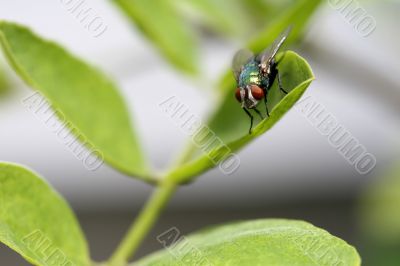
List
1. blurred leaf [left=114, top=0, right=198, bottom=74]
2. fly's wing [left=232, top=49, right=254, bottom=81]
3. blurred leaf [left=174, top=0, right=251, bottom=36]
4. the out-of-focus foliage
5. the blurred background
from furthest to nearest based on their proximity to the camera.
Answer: the blurred background
the out-of-focus foliage
blurred leaf [left=174, top=0, right=251, bottom=36]
blurred leaf [left=114, top=0, right=198, bottom=74]
fly's wing [left=232, top=49, right=254, bottom=81]

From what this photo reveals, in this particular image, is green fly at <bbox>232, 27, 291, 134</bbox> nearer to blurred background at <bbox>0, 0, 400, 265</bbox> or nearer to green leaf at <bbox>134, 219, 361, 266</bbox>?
green leaf at <bbox>134, 219, 361, 266</bbox>

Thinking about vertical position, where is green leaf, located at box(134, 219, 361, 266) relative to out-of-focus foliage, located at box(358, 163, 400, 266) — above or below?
Answer: above

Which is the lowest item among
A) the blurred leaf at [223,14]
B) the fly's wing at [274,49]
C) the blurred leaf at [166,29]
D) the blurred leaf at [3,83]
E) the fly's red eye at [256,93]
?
the blurred leaf at [3,83]

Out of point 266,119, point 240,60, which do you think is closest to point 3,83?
point 240,60

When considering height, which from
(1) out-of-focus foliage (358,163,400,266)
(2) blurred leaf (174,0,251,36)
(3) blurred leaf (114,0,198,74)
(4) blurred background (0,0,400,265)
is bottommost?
(4) blurred background (0,0,400,265)

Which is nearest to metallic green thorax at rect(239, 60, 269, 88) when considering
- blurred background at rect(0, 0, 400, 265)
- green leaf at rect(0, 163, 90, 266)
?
green leaf at rect(0, 163, 90, 266)

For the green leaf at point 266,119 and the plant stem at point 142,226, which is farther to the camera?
the plant stem at point 142,226

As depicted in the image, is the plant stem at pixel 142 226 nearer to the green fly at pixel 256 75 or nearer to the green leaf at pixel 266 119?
the green leaf at pixel 266 119

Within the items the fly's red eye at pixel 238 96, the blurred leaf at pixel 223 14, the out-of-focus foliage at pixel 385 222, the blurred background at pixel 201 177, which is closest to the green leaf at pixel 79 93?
the fly's red eye at pixel 238 96
